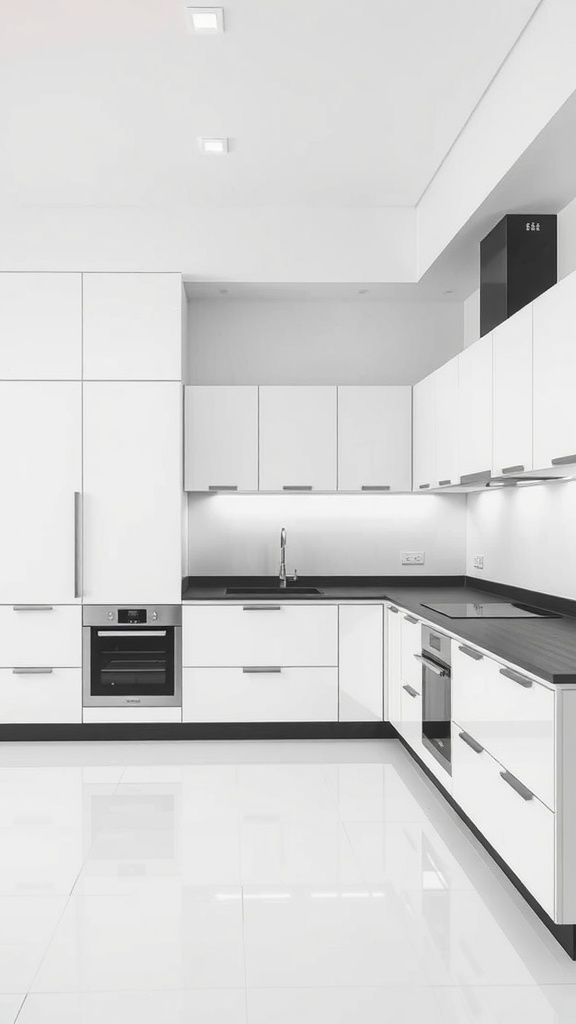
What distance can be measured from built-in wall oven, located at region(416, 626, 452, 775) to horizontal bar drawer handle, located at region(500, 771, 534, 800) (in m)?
0.74

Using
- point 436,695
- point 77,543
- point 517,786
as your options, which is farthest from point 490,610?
point 77,543

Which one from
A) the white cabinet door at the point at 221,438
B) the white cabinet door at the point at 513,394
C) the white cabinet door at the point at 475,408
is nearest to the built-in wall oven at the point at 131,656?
the white cabinet door at the point at 221,438

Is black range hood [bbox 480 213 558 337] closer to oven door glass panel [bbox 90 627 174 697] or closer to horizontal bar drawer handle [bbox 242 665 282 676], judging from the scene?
horizontal bar drawer handle [bbox 242 665 282 676]

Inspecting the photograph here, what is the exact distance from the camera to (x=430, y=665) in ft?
12.3

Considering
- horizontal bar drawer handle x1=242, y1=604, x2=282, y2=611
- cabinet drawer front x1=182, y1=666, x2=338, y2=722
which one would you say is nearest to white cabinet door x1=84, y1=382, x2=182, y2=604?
horizontal bar drawer handle x1=242, y1=604, x2=282, y2=611

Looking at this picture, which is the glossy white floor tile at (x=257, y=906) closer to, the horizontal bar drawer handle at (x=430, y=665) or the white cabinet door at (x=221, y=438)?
the horizontal bar drawer handle at (x=430, y=665)

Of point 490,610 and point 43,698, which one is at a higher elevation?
point 490,610

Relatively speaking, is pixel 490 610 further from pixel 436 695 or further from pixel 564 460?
pixel 564 460

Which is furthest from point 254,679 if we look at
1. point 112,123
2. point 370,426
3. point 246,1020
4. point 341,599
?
point 112,123

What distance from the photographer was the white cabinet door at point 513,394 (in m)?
3.23

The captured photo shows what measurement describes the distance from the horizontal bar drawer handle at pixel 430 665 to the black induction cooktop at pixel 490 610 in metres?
0.23

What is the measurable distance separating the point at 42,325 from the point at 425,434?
90.9 inches

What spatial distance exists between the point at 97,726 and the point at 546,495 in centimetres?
282

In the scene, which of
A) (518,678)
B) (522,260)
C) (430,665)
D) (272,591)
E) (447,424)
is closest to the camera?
(518,678)
